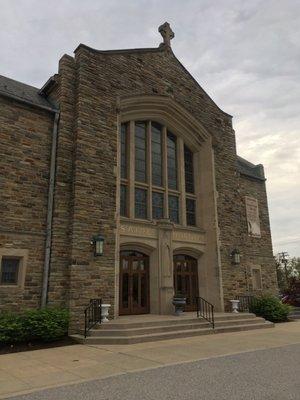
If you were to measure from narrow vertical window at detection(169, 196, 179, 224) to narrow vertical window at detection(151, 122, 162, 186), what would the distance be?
101 cm

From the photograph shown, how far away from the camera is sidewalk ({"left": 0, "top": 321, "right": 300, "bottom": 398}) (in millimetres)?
6633

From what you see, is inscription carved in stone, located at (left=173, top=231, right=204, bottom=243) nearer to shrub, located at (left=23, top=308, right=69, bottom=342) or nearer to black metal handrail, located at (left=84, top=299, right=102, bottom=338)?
black metal handrail, located at (left=84, top=299, right=102, bottom=338)

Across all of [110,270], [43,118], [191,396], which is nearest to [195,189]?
[110,270]

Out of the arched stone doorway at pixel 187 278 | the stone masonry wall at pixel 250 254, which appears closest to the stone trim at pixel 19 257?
the arched stone doorway at pixel 187 278

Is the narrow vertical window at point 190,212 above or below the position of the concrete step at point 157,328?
above

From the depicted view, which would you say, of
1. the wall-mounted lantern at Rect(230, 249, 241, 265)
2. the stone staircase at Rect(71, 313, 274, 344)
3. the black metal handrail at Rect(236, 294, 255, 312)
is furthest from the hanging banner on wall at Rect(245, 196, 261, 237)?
the stone staircase at Rect(71, 313, 274, 344)

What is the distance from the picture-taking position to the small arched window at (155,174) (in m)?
15.5

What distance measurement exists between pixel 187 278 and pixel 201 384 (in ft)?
35.7

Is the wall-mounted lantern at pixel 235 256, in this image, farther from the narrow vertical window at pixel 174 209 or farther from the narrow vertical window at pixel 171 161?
the narrow vertical window at pixel 171 161

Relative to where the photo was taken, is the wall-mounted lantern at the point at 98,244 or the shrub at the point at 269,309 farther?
the shrub at the point at 269,309

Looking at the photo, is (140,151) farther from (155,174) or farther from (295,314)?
(295,314)

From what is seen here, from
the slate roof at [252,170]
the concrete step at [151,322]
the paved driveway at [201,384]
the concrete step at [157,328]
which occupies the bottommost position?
the paved driveway at [201,384]

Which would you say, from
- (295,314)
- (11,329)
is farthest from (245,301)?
(11,329)

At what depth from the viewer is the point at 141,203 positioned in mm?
15805
